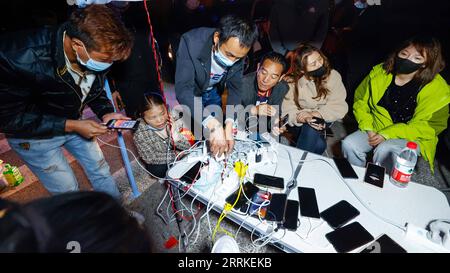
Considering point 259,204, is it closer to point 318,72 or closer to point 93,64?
point 93,64

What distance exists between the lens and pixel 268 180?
142 cm

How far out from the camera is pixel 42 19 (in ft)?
8.45

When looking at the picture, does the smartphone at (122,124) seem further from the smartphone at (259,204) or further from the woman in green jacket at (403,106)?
the woman in green jacket at (403,106)

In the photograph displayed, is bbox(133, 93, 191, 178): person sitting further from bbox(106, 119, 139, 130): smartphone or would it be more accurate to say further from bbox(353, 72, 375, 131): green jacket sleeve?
bbox(353, 72, 375, 131): green jacket sleeve

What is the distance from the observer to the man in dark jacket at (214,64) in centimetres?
143

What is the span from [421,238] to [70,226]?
1.43m

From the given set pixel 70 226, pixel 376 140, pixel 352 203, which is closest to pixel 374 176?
pixel 352 203

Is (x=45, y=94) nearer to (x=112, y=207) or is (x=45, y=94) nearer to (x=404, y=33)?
(x=112, y=207)

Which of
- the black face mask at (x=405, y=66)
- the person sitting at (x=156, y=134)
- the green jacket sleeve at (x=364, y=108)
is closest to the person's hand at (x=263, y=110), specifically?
the person sitting at (x=156, y=134)

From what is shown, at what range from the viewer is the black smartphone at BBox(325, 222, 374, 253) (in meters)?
1.09

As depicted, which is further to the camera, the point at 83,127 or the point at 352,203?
the point at 83,127

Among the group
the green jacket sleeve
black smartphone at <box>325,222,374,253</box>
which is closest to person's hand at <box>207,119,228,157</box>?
black smartphone at <box>325,222,374,253</box>

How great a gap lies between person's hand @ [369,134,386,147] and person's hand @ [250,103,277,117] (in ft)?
3.02

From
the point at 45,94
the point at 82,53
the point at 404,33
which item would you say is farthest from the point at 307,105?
the point at 404,33
